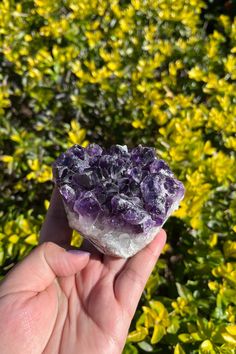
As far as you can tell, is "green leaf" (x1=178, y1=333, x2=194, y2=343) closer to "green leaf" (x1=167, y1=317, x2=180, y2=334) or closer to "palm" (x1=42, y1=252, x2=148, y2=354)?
"green leaf" (x1=167, y1=317, x2=180, y2=334)

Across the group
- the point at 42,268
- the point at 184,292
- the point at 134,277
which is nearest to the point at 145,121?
the point at 184,292

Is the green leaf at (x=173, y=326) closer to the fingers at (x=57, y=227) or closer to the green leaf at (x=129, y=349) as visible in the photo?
the green leaf at (x=129, y=349)

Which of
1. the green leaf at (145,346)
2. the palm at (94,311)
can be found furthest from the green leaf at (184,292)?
the palm at (94,311)

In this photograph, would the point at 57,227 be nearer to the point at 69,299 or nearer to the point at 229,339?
the point at 69,299

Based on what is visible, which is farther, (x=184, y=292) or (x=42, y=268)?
(x=184, y=292)

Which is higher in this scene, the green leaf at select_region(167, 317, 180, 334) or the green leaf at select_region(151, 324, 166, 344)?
the green leaf at select_region(151, 324, 166, 344)

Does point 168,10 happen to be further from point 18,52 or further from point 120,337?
point 120,337

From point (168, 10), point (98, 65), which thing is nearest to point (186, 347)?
point (98, 65)

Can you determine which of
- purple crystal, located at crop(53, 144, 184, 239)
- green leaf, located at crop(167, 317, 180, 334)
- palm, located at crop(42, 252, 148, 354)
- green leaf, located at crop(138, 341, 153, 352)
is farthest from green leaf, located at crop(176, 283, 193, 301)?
purple crystal, located at crop(53, 144, 184, 239)
